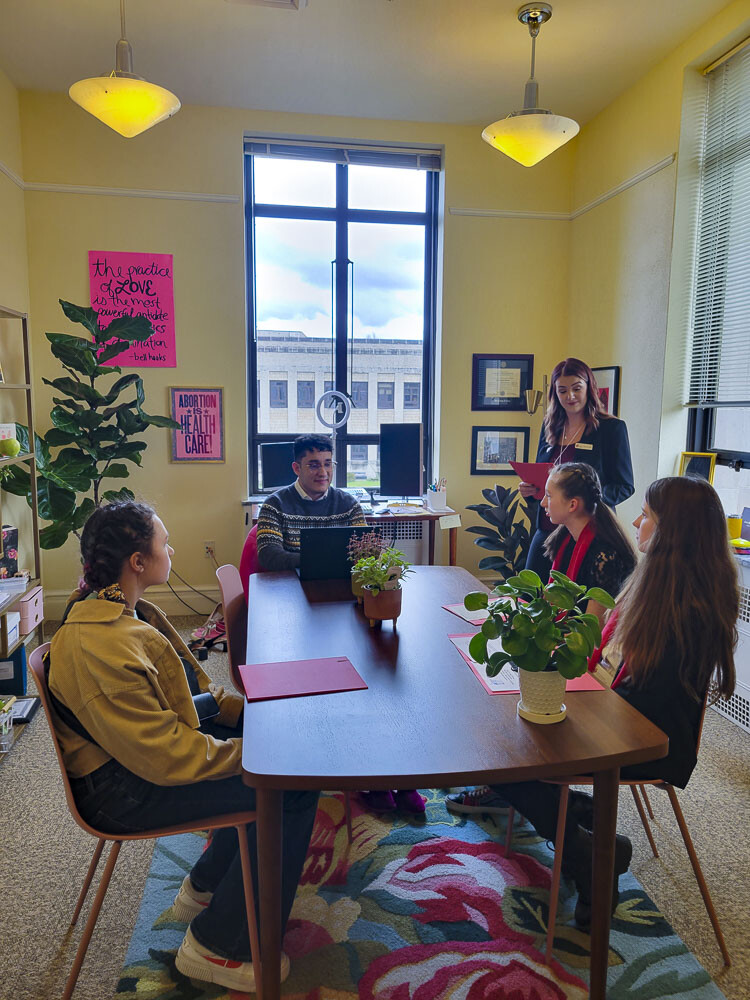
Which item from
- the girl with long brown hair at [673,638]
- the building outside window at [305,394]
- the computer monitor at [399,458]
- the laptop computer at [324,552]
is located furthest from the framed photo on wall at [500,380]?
the girl with long brown hair at [673,638]

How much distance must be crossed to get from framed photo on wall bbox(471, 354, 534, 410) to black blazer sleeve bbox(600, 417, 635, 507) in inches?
56.5

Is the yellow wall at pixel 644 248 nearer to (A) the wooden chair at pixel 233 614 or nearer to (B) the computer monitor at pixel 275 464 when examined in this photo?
(B) the computer monitor at pixel 275 464

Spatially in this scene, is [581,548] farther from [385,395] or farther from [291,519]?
[385,395]

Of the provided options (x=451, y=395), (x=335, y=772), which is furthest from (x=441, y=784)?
(x=451, y=395)

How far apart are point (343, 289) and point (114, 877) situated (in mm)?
3644

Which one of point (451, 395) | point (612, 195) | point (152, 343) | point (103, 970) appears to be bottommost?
point (103, 970)

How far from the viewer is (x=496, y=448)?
15.2 ft

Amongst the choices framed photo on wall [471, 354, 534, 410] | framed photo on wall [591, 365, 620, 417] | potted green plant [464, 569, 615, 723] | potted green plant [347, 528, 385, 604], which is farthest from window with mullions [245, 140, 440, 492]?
potted green plant [464, 569, 615, 723]

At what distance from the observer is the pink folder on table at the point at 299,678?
153 cm

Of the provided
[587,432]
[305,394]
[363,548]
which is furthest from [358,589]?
[305,394]

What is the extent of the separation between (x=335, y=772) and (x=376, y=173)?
4228 millimetres

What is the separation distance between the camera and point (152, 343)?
163 inches

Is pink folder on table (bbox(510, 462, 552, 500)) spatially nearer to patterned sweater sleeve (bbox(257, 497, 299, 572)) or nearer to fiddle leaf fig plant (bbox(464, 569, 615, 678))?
patterned sweater sleeve (bbox(257, 497, 299, 572))

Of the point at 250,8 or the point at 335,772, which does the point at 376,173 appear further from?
the point at 335,772
